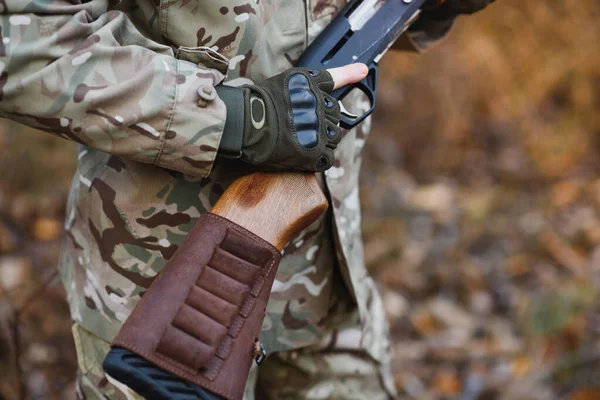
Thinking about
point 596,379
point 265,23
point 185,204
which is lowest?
point 596,379

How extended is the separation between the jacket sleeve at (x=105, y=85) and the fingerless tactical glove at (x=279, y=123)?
0.03m

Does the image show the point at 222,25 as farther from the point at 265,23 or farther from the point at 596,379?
the point at 596,379

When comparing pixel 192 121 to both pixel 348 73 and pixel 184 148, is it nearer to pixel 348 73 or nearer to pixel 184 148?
pixel 184 148

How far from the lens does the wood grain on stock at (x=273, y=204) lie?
3.99 ft

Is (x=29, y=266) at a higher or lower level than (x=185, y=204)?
lower

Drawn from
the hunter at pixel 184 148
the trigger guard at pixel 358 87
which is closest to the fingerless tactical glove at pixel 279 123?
the hunter at pixel 184 148

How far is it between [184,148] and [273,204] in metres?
0.21

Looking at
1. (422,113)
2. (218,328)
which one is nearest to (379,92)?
(422,113)

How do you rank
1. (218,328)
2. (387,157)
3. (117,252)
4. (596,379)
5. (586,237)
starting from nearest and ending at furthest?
(218,328)
(117,252)
(596,379)
(586,237)
(387,157)

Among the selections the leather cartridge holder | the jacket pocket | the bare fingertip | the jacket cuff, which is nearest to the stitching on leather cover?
the leather cartridge holder

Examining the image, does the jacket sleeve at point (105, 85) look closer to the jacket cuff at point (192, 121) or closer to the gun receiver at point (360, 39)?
the jacket cuff at point (192, 121)

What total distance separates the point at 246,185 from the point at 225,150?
96 millimetres

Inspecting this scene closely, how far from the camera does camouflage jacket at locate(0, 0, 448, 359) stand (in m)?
1.08

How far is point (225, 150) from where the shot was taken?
1.18m
